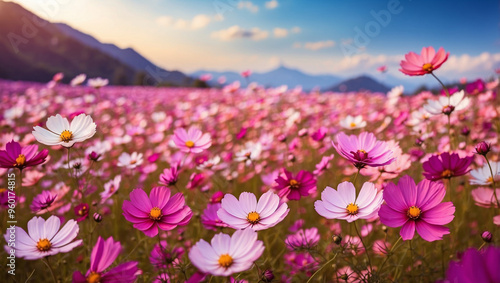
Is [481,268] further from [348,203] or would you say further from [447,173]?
[447,173]

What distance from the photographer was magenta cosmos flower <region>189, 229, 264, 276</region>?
0.51 metres

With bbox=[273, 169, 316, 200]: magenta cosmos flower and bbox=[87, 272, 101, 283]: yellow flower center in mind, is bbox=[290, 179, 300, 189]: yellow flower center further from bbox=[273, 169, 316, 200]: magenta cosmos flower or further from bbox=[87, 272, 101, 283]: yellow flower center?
bbox=[87, 272, 101, 283]: yellow flower center

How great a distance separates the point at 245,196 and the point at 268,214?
79 mm

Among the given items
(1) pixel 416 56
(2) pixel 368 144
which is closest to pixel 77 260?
(2) pixel 368 144

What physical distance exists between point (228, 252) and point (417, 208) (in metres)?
0.42

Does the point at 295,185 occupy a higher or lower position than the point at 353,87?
lower

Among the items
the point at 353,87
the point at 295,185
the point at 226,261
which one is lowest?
the point at 226,261

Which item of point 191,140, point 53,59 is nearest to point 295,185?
point 191,140

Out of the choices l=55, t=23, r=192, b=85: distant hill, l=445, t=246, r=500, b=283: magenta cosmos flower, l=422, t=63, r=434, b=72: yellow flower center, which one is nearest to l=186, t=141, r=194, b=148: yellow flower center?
l=422, t=63, r=434, b=72: yellow flower center

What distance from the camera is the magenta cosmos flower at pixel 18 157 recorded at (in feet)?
2.44

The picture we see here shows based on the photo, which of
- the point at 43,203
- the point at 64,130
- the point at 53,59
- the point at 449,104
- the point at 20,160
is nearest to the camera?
the point at 20,160

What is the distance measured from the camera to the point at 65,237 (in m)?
0.67

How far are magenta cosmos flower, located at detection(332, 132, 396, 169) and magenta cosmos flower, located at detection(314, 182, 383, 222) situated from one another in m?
0.06

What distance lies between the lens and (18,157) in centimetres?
76
